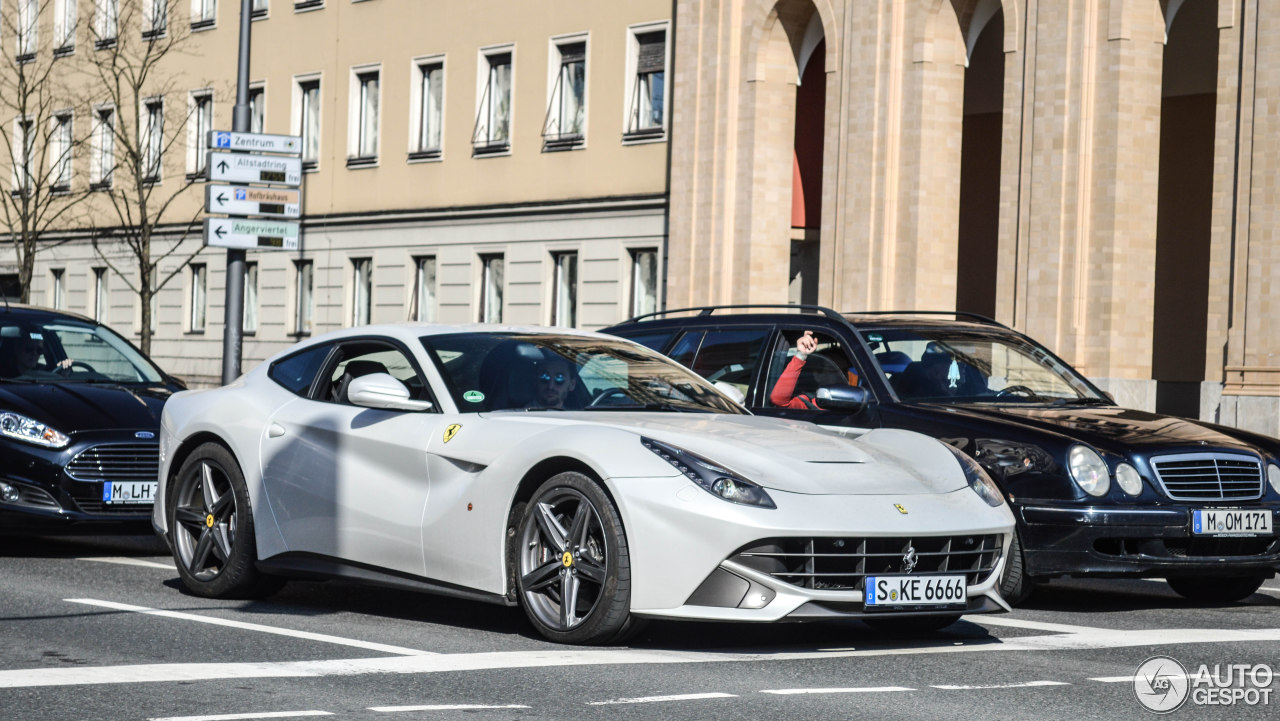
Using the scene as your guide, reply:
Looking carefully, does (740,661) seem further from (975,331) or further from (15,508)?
(15,508)

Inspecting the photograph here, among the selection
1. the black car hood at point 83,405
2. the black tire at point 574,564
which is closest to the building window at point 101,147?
the black car hood at point 83,405

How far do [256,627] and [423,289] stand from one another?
29.9 m

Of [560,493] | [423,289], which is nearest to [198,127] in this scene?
[423,289]

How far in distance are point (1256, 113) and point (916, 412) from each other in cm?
1542

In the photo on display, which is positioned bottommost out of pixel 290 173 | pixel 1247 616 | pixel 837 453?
pixel 1247 616

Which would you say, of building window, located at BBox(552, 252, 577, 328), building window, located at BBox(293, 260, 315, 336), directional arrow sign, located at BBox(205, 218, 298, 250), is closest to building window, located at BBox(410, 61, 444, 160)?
building window, located at BBox(552, 252, 577, 328)

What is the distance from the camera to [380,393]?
832 cm

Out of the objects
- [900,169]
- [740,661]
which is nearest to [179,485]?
[740,661]

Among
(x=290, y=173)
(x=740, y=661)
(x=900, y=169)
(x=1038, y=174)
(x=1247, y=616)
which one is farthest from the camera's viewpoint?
(x=900, y=169)

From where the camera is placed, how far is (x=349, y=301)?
39.6m

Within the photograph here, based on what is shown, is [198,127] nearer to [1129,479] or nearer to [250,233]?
[250,233]

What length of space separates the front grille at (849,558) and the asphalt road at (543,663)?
0.34 metres

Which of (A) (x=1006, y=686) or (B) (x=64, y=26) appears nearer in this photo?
(A) (x=1006, y=686)

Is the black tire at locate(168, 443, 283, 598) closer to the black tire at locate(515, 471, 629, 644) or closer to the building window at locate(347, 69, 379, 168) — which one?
the black tire at locate(515, 471, 629, 644)
